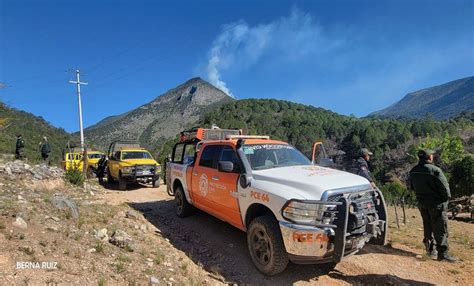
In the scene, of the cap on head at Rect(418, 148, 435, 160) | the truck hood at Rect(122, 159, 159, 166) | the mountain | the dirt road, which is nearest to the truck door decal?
the dirt road

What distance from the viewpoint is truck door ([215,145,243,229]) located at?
5773mm

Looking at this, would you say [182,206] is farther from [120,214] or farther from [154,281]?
[154,281]

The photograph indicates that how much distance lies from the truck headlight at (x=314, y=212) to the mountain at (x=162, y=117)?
81.7 metres

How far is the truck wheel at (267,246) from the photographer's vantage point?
4.77m

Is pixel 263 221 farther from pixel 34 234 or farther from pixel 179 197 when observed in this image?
pixel 179 197

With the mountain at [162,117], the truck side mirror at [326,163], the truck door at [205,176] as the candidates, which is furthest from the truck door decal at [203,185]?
the mountain at [162,117]

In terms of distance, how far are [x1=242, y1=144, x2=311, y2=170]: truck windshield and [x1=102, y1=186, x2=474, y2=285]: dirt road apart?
1.69 meters

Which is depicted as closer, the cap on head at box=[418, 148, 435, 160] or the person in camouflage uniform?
the person in camouflage uniform

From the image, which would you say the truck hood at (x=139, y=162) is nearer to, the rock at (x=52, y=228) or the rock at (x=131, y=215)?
the rock at (x=131, y=215)

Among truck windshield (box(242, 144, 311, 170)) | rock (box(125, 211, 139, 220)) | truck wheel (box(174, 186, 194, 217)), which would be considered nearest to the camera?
truck windshield (box(242, 144, 311, 170))

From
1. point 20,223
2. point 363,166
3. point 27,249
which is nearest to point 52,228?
point 20,223

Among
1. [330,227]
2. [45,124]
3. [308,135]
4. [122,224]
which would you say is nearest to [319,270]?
[330,227]

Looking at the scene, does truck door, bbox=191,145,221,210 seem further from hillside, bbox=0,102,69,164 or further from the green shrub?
the green shrub

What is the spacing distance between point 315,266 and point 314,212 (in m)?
1.51
